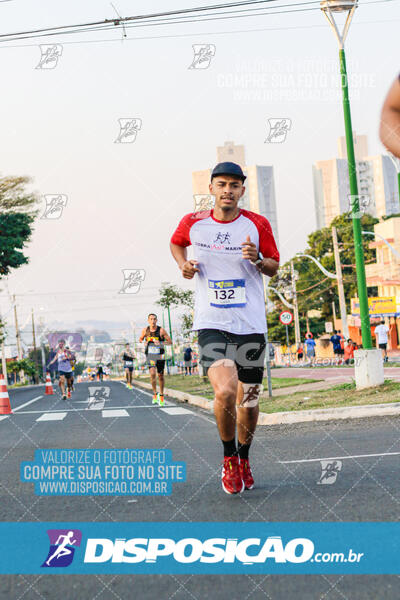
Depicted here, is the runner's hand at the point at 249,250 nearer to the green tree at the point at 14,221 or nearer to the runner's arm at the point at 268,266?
the runner's arm at the point at 268,266

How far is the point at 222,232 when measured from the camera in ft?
18.1

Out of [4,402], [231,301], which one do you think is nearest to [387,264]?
[4,402]

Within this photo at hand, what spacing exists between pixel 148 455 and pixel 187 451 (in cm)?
55

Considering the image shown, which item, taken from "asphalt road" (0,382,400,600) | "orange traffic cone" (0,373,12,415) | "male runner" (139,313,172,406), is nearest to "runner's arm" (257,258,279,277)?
"asphalt road" (0,382,400,600)

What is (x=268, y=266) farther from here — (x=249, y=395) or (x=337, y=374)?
(x=337, y=374)

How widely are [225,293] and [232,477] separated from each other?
4.12 ft

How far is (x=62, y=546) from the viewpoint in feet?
12.8

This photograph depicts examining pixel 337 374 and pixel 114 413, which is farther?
pixel 337 374

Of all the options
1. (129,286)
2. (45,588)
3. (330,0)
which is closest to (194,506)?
(45,588)

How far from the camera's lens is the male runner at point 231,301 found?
5.37 metres

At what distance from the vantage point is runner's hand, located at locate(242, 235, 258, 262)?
5281 millimetres

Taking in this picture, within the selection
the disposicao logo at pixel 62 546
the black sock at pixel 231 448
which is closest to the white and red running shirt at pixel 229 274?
the black sock at pixel 231 448

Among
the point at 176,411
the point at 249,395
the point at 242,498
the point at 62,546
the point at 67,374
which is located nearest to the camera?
the point at 62,546

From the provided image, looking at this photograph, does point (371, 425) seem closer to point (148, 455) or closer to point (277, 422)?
point (277, 422)
